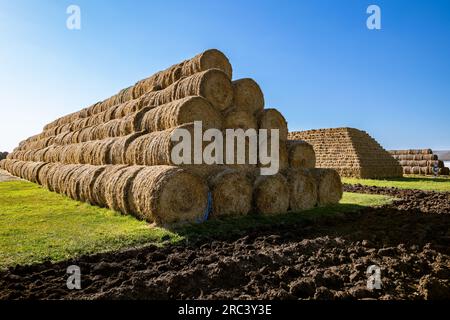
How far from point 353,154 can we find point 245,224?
2103 centimetres

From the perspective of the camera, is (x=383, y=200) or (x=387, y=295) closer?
(x=387, y=295)

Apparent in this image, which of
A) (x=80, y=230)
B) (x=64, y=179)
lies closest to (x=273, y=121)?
(x=80, y=230)

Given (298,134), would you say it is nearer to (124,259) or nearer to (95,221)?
(95,221)

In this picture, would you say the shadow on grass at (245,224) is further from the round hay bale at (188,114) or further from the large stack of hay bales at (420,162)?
the large stack of hay bales at (420,162)

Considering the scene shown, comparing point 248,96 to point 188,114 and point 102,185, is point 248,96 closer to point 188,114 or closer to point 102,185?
point 188,114

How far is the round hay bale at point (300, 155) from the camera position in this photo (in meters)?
11.5

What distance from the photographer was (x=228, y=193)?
9.20m

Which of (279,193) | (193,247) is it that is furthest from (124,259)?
(279,193)

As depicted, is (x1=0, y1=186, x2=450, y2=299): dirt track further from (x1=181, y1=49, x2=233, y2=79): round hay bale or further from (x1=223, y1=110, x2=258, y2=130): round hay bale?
(x1=181, y1=49, x2=233, y2=79): round hay bale

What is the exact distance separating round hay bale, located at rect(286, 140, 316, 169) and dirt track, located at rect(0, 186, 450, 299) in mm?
4013

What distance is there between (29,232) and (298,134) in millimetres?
28485

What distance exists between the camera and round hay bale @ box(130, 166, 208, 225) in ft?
26.7

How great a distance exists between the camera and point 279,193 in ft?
33.2

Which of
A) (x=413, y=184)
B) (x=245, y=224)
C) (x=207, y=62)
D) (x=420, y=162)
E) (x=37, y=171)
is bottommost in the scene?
(x=245, y=224)
